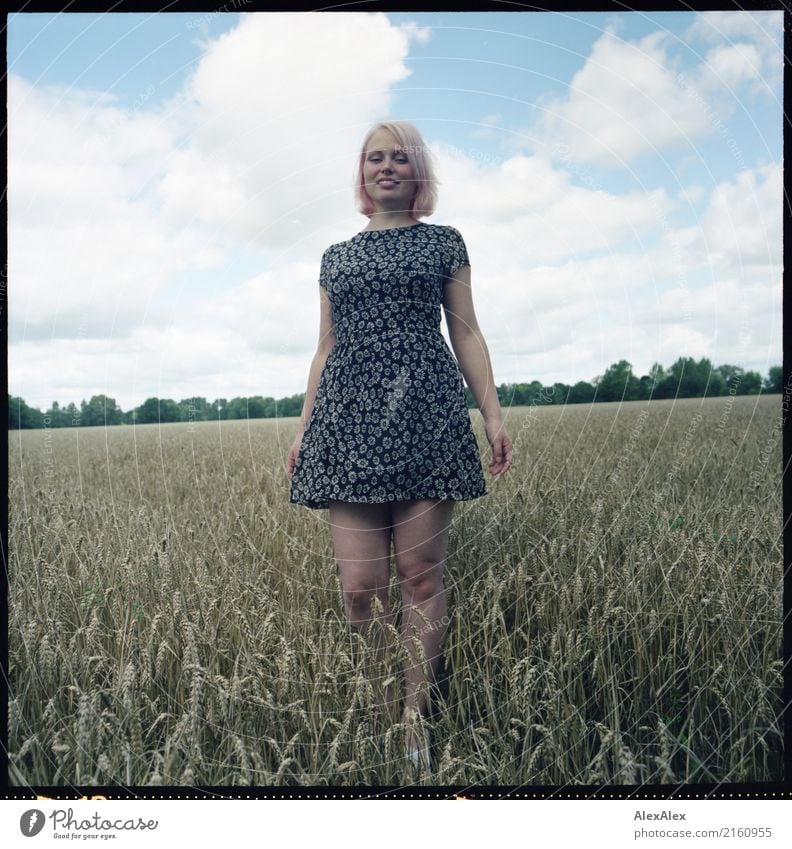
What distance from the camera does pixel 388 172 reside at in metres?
2.17

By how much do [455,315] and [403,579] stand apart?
970 millimetres

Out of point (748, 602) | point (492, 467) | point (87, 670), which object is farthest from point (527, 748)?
point (87, 670)

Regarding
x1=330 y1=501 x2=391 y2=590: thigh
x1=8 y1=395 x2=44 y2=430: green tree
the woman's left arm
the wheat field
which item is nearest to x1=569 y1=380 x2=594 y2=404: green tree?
the wheat field

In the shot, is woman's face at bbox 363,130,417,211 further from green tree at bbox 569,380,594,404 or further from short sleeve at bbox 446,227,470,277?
green tree at bbox 569,380,594,404

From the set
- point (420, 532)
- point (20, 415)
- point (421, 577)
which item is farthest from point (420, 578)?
point (20, 415)

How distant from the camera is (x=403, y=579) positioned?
2.22 metres

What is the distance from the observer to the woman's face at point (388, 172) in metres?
2.16

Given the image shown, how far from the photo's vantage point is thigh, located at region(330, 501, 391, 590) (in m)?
2.20
